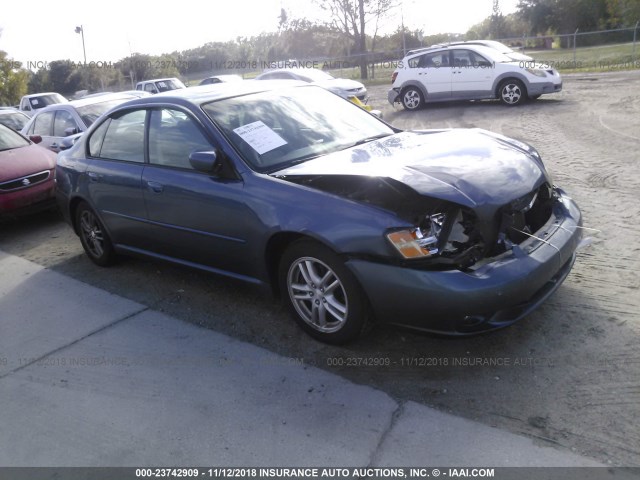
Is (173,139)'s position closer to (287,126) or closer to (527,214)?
(287,126)

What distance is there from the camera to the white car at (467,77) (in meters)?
14.5

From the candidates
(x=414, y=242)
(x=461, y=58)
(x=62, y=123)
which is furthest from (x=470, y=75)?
(x=414, y=242)

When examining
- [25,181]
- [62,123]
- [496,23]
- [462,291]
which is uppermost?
[496,23]

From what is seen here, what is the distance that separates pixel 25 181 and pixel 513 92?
1152cm

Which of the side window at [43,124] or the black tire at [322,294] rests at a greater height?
the side window at [43,124]

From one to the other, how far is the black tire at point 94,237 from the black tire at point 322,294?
8.27 feet

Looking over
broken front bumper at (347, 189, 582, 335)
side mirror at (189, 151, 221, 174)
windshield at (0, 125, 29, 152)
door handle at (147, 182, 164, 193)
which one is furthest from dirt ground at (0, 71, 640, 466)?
windshield at (0, 125, 29, 152)

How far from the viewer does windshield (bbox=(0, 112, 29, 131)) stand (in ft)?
44.5

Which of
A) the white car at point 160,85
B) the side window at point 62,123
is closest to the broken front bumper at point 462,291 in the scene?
the side window at point 62,123

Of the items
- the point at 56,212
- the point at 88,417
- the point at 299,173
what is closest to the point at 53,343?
the point at 88,417

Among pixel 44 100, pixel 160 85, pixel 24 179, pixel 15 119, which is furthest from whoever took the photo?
pixel 44 100

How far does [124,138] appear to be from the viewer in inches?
207

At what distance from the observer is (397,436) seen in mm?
3000

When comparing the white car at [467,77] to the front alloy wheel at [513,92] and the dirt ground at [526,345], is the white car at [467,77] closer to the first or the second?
the front alloy wheel at [513,92]
